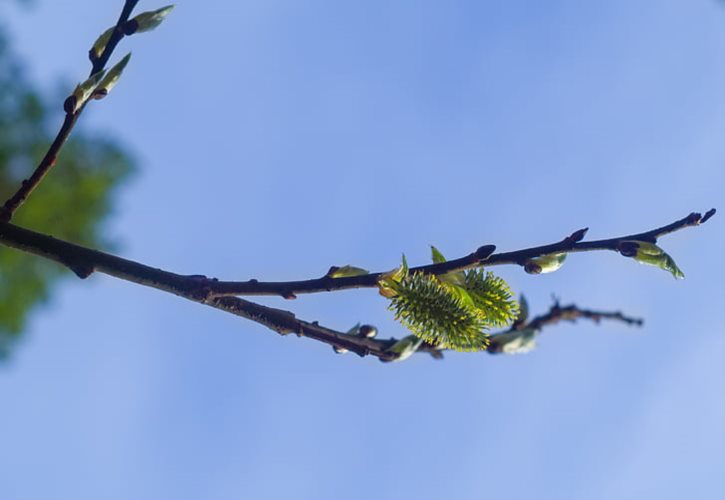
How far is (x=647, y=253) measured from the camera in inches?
55.1

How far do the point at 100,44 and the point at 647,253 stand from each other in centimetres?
128

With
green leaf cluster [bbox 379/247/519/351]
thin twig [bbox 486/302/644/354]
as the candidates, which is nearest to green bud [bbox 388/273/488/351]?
green leaf cluster [bbox 379/247/519/351]

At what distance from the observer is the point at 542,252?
4.57ft

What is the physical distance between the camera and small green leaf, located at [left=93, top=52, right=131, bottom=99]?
1.44 meters

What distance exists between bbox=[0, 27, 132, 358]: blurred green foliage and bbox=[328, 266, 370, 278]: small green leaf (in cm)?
692

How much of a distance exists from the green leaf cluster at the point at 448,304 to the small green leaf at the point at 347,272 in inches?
4.1

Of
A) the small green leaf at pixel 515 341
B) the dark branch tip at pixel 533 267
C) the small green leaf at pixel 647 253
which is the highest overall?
the small green leaf at pixel 515 341

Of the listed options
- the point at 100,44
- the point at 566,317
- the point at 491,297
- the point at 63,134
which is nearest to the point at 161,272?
the point at 63,134

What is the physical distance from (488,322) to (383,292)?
11.2 inches

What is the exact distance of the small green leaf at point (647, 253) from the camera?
140cm

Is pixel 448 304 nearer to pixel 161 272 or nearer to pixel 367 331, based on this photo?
pixel 367 331

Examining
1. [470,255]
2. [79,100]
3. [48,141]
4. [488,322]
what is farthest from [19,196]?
[48,141]

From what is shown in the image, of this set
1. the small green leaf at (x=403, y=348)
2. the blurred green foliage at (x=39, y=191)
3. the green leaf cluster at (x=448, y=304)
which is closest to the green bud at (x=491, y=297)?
Result: the green leaf cluster at (x=448, y=304)

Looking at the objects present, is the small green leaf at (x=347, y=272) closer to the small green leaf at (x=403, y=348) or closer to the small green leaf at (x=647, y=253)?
the small green leaf at (x=403, y=348)
